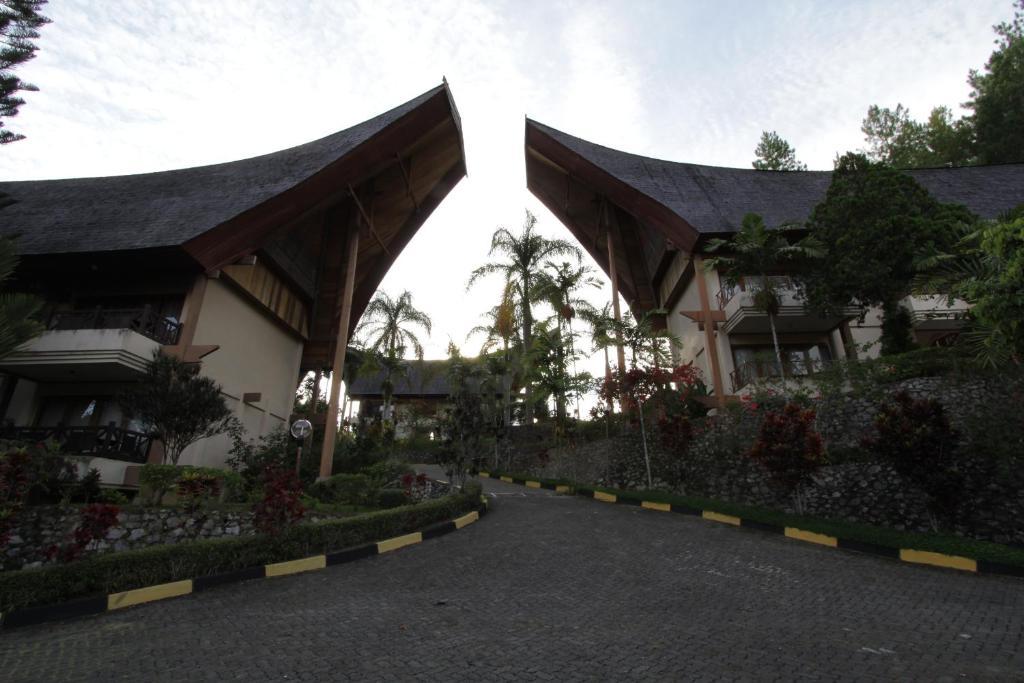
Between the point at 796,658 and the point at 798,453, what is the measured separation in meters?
6.27

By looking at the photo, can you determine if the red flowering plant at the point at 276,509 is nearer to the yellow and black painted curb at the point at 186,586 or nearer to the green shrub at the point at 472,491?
the yellow and black painted curb at the point at 186,586

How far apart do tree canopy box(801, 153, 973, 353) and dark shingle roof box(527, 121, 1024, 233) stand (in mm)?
3219

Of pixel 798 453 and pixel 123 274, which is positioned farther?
pixel 123 274

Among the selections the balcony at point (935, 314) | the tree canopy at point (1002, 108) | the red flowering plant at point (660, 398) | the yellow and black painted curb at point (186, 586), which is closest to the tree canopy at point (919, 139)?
the tree canopy at point (1002, 108)

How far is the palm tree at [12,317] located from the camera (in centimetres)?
1052

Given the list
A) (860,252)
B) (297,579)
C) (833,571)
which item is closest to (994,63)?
(860,252)

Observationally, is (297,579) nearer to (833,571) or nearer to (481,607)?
(481,607)

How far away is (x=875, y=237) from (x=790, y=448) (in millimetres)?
8249

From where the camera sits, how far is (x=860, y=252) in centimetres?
1418

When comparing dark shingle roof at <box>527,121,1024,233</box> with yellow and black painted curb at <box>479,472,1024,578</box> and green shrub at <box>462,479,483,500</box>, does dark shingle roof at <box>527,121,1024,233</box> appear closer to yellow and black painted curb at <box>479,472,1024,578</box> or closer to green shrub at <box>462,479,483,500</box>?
yellow and black painted curb at <box>479,472,1024,578</box>

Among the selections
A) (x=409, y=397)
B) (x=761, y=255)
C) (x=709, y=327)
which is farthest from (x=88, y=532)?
(x=409, y=397)

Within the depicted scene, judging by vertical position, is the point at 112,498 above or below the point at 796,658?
above

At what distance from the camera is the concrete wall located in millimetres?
14984

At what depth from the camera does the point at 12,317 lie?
10.9 m
